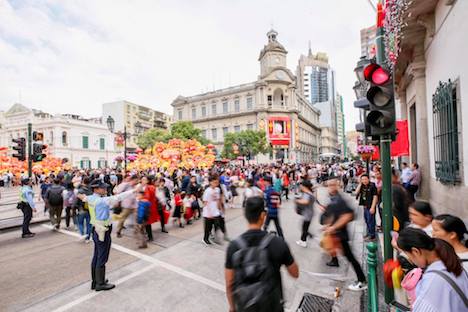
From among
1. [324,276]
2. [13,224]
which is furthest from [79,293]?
[13,224]

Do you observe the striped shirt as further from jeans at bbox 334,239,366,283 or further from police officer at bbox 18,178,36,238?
police officer at bbox 18,178,36,238

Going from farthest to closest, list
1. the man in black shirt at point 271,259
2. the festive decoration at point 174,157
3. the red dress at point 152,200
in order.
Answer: the festive decoration at point 174,157 < the red dress at point 152,200 < the man in black shirt at point 271,259

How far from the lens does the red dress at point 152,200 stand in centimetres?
691

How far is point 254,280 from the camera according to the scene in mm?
1988

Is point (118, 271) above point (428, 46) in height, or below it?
below

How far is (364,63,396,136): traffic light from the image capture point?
3332 millimetres

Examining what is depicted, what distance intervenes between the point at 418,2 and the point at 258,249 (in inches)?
328

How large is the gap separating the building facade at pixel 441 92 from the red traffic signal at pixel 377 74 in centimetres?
396

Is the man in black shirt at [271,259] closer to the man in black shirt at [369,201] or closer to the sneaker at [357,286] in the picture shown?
the sneaker at [357,286]

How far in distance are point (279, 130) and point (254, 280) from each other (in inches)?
2061

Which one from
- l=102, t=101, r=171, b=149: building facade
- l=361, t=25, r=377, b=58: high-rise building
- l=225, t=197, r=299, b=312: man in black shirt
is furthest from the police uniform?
l=102, t=101, r=171, b=149: building facade

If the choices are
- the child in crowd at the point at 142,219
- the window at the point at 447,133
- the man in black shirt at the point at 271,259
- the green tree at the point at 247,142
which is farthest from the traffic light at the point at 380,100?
the green tree at the point at 247,142

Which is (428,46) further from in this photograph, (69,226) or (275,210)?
(69,226)

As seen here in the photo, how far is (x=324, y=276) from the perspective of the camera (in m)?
4.60
